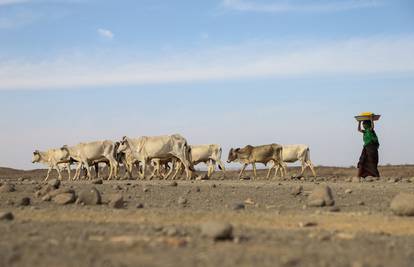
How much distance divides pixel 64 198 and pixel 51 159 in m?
24.8

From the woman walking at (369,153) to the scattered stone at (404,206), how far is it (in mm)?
14013

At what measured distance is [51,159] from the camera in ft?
117

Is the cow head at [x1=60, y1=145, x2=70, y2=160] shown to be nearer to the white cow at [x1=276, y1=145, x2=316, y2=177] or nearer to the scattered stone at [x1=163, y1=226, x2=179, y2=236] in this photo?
the white cow at [x1=276, y1=145, x2=316, y2=177]

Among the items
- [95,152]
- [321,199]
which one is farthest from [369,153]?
[95,152]

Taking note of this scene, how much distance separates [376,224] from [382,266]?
145 inches

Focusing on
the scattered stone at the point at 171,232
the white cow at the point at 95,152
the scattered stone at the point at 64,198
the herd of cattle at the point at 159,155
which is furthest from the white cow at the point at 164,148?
the scattered stone at the point at 171,232

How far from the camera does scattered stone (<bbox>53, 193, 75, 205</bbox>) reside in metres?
11.4

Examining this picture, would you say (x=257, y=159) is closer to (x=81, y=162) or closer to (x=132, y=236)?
(x=81, y=162)

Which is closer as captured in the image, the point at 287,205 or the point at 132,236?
the point at 132,236

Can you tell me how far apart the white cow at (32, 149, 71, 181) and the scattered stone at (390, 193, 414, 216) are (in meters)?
24.0

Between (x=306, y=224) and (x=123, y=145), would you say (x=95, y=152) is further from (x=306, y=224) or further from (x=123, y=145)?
(x=306, y=224)

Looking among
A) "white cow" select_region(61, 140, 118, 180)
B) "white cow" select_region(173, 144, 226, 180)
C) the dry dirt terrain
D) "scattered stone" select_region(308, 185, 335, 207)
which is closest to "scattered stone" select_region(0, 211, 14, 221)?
the dry dirt terrain

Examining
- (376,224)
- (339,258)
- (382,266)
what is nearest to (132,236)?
(339,258)

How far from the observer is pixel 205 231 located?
6656 millimetres
